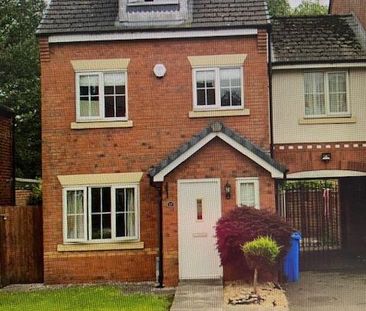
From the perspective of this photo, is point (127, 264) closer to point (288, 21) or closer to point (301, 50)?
point (301, 50)

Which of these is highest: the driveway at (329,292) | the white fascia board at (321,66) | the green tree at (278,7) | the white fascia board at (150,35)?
the green tree at (278,7)

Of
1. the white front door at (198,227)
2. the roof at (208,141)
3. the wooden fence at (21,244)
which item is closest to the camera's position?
the roof at (208,141)

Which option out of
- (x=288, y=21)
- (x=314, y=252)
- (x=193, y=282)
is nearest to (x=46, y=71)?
(x=193, y=282)

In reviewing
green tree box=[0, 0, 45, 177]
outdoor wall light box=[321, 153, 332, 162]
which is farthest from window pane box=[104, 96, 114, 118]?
green tree box=[0, 0, 45, 177]

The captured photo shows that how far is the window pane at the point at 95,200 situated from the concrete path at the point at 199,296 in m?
3.12

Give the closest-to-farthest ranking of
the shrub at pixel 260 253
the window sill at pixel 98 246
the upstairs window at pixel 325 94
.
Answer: the shrub at pixel 260 253 → the window sill at pixel 98 246 → the upstairs window at pixel 325 94

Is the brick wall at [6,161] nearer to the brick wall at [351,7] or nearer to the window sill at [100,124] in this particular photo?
the window sill at [100,124]

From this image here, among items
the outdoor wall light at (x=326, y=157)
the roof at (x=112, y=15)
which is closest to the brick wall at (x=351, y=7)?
the roof at (x=112, y=15)

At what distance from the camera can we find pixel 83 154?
17234 mm

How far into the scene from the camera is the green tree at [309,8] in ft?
143

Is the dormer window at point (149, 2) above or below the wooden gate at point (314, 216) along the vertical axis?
above

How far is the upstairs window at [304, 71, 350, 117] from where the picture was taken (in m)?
18.6

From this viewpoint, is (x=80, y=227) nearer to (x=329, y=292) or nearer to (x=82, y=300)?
(x=82, y=300)

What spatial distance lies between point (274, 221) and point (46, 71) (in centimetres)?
728
